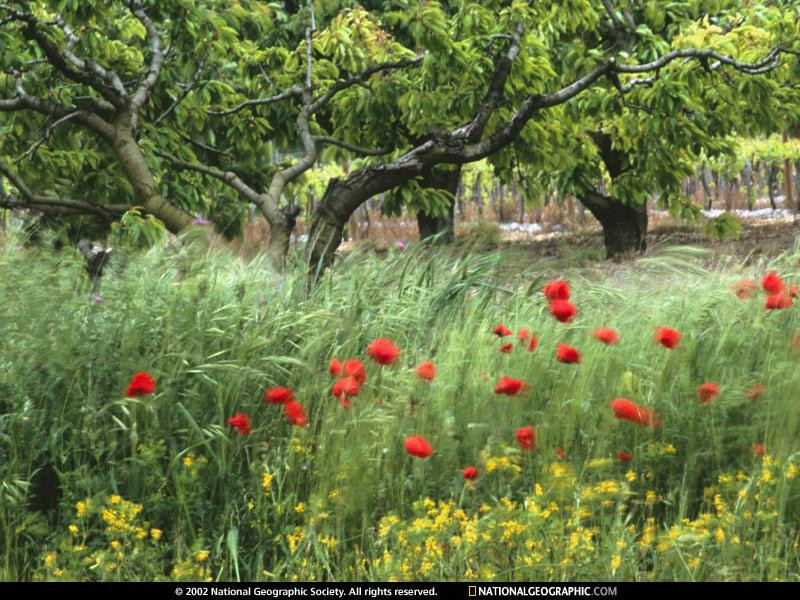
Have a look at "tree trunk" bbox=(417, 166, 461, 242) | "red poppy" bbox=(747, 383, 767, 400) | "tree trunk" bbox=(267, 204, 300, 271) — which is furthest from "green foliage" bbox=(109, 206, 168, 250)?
"tree trunk" bbox=(417, 166, 461, 242)

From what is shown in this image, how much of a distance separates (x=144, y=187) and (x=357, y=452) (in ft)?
13.0

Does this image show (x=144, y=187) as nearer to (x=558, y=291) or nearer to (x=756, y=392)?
(x=558, y=291)

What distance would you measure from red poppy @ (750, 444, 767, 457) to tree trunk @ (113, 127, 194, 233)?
4158mm

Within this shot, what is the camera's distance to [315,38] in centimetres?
757

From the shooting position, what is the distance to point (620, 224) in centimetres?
1417

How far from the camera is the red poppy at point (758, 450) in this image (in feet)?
9.55

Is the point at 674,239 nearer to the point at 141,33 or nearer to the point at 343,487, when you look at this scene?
the point at 141,33

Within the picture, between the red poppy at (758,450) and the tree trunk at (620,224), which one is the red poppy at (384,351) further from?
the tree trunk at (620,224)

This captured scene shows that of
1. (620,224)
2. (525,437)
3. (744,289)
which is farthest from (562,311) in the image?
(620,224)

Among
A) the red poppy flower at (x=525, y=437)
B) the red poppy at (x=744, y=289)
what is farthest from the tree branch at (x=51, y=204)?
the red poppy flower at (x=525, y=437)

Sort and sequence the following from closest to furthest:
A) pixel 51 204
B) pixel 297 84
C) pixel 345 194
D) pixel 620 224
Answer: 1. pixel 345 194
2. pixel 51 204
3. pixel 297 84
4. pixel 620 224

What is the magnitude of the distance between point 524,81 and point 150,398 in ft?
16.6

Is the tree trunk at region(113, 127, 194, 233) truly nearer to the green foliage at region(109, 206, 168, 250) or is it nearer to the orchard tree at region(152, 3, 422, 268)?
the green foliage at region(109, 206, 168, 250)

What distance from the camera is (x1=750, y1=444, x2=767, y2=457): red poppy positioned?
2.91 meters
